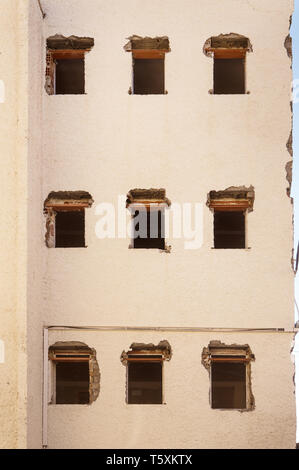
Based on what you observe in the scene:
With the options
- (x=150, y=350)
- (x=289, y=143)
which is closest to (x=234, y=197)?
(x=289, y=143)

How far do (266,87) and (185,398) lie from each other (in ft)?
19.5

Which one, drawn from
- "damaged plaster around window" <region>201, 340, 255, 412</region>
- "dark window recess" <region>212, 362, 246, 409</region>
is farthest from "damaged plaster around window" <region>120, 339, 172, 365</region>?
"dark window recess" <region>212, 362, 246, 409</region>

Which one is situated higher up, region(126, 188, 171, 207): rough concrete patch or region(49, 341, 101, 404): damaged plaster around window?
region(126, 188, 171, 207): rough concrete patch

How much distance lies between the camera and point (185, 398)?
27.7 feet

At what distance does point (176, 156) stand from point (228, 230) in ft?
9.62

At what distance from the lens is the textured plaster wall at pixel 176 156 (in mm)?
8586

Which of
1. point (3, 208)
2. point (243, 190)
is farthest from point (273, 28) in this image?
point (3, 208)

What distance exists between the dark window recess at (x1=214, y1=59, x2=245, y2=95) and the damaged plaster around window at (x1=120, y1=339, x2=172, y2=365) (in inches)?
200

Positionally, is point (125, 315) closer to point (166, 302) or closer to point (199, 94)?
point (166, 302)

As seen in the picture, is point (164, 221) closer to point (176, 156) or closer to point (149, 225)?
point (149, 225)

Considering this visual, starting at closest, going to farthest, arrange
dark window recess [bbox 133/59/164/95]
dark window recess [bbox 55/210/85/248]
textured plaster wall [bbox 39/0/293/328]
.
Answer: textured plaster wall [bbox 39/0/293/328]
dark window recess [bbox 55/210/85/248]
dark window recess [bbox 133/59/164/95]

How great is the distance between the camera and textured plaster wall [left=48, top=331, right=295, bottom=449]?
27.5 ft

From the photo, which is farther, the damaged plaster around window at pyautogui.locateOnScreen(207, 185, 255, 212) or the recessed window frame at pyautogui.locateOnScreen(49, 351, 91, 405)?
the damaged plaster around window at pyautogui.locateOnScreen(207, 185, 255, 212)

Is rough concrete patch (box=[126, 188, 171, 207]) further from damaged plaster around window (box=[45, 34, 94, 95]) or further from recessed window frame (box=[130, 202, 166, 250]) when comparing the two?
damaged plaster around window (box=[45, 34, 94, 95])
